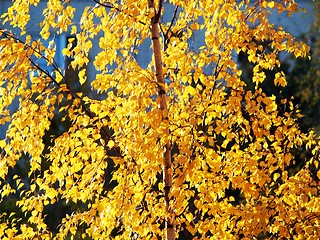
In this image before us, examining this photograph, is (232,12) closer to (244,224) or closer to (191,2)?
(191,2)

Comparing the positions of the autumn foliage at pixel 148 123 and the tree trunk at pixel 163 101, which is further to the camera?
the tree trunk at pixel 163 101

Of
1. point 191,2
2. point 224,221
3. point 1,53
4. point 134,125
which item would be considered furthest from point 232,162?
point 1,53

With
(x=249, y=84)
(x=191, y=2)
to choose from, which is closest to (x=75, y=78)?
(x=249, y=84)

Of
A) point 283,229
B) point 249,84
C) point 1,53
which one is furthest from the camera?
point 249,84

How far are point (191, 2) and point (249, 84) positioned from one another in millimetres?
6168

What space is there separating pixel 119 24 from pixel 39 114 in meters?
0.59

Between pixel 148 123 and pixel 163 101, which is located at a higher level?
pixel 163 101

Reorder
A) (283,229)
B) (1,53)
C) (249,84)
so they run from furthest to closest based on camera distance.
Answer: (249,84)
(283,229)
(1,53)

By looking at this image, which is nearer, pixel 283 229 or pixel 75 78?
pixel 283 229

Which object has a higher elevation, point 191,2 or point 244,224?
point 191,2

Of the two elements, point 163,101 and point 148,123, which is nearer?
point 148,123

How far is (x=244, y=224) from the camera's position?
3.64 metres

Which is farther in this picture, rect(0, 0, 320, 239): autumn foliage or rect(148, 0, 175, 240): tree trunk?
rect(148, 0, 175, 240): tree trunk

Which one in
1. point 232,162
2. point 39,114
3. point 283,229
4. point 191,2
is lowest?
point 283,229
